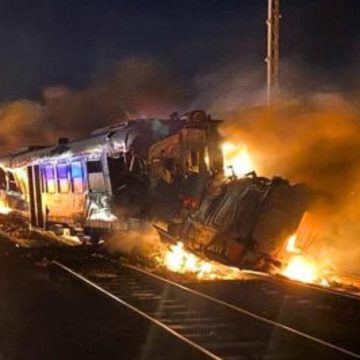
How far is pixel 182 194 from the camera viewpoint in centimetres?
1619

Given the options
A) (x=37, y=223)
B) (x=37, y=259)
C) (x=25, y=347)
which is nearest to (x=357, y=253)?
(x=37, y=259)

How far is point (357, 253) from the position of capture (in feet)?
55.6

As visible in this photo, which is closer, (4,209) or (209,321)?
(209,321)

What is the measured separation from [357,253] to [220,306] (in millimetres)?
6969

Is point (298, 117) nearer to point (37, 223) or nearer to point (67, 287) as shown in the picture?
point (67, 287)

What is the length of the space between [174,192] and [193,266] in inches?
75.1

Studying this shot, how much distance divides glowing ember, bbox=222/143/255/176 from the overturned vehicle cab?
2.48 meters

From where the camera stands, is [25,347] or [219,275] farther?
[219,275]

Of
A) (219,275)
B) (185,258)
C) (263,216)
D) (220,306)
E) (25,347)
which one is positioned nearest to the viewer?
(25,347)

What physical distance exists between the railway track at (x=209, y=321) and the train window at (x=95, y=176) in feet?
12.6

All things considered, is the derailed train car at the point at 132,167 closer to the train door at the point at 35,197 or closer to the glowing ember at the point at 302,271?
the glowing ember at the point at 302,271

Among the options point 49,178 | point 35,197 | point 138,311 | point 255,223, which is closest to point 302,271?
point 255,223

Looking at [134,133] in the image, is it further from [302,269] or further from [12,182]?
[12,182]

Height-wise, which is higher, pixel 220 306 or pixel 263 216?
pixel 263 216
